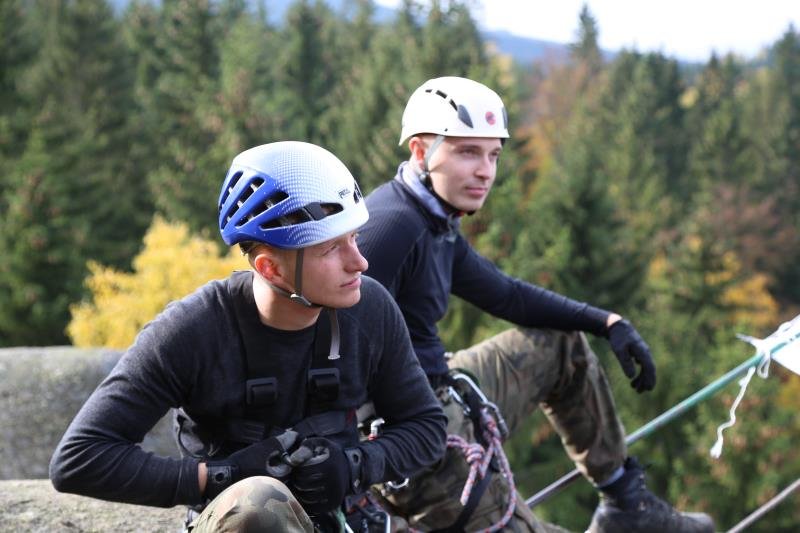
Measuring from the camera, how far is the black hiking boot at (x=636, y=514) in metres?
5.50

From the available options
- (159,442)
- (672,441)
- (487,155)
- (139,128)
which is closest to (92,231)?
(139,128)

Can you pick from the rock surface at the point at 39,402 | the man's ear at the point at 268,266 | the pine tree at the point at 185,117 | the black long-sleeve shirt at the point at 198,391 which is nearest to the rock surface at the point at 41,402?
the rock surface at the point at 39,402

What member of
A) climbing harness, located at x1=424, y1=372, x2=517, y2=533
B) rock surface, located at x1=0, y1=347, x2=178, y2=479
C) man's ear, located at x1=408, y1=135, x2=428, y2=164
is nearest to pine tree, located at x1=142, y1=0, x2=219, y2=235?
rock surface, located at x1=0, y1=347, x2=178, y2=479

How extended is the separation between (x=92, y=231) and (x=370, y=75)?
43.4ft

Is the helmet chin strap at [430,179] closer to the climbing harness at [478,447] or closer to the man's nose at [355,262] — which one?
the climbing harness at [478,447]

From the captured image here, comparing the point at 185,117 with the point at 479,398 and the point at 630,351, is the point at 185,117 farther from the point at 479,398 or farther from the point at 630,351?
the point at 479,398

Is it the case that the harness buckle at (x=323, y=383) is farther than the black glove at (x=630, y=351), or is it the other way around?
the black glove at (x=630, y=351)

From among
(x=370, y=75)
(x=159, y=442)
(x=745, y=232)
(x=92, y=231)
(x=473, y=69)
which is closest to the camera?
(x=159, y=442)

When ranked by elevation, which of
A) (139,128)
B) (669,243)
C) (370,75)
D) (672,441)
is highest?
(370,75)

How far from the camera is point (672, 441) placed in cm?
3509

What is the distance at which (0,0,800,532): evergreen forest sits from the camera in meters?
31.7

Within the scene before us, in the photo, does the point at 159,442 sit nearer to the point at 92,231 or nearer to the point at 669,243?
the point at 92,231

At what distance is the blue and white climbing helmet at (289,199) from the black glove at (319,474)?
66 cm

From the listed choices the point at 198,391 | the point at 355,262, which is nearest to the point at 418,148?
the point at 355,262
